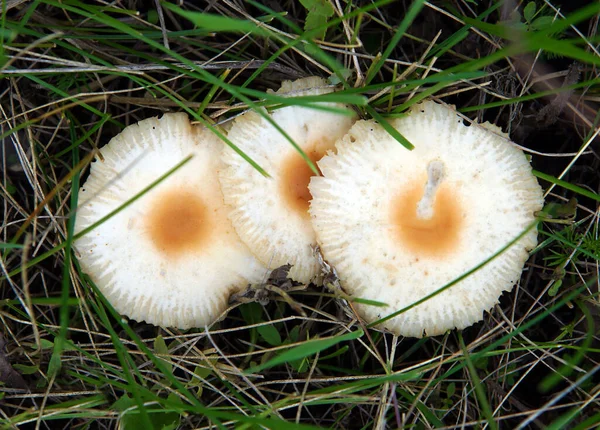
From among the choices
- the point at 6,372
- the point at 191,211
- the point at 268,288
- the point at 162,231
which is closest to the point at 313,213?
the point at 268,288

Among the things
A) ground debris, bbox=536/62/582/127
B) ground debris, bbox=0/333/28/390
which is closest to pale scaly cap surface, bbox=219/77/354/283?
ground debris, bbox=536/62/582/127

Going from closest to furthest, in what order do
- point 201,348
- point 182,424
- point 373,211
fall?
point 373,211
point 182,424
point 201,348

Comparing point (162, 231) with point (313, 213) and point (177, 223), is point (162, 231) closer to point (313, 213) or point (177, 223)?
point (177, 223)

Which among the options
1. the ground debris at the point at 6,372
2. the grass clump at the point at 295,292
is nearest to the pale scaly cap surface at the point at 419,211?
the grass clump at the point at 295,292

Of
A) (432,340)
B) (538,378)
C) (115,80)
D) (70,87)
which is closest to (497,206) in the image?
(432,340)

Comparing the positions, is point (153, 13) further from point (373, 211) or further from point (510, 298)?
point (510, 298)

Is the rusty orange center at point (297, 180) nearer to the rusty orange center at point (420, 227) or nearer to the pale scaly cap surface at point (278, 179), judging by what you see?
the pale scaly cap surface at point (278, 179)

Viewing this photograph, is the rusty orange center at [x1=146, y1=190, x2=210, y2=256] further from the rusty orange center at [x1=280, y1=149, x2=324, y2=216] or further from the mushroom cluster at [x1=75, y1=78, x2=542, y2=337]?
the rusty orange center at [x1=280, y1=149, x2=324, y2=216]
